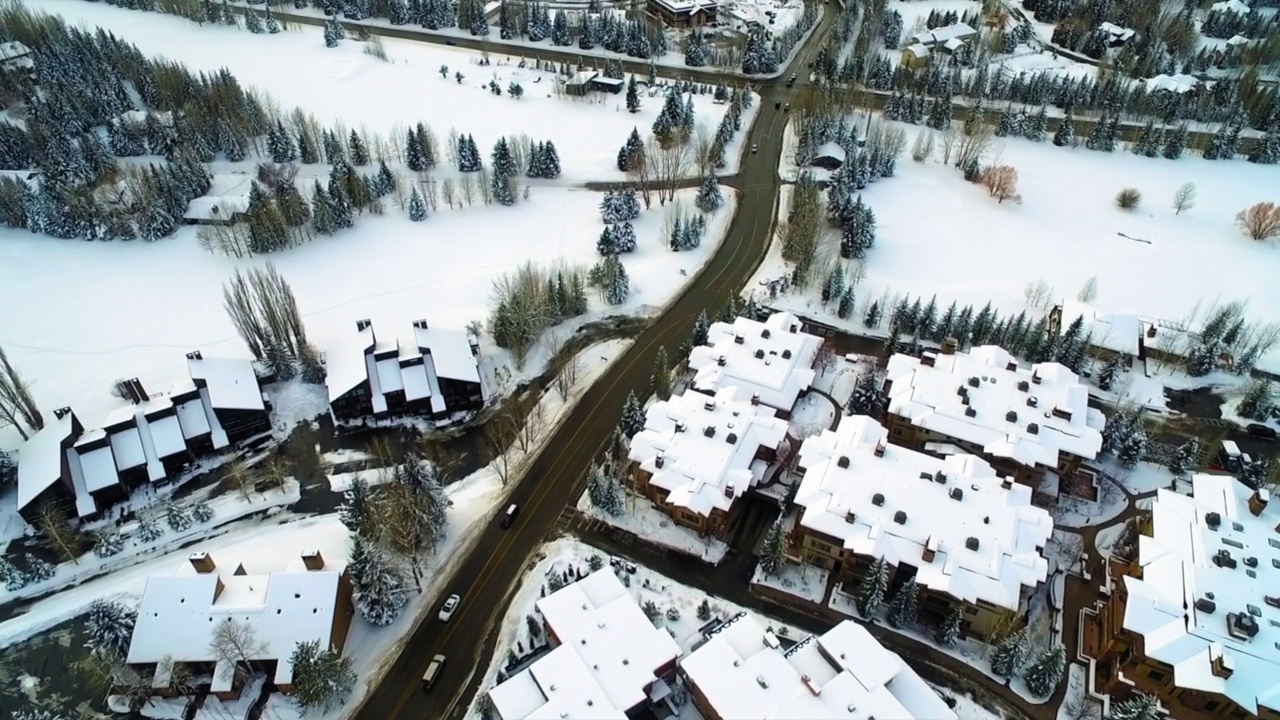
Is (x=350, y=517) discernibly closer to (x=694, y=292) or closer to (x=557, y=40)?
(x=694, y=292)

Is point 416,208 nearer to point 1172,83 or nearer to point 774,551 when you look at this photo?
point 774,551

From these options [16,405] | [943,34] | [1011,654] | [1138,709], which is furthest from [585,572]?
[943,34]

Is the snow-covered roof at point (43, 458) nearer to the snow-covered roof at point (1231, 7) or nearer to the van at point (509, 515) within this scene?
the van at point (509, 515)

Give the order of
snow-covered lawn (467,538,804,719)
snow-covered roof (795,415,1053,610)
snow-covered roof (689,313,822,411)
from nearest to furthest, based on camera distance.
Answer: snow-covered roof (795,415,1053,610), snow-covered lawn (467,538,804,719), snow-covered roof (689,313,822,411)

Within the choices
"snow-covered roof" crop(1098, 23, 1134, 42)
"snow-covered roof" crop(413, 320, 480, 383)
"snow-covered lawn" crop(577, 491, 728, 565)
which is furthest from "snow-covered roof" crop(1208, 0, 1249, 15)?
"snow-covered roof" crop(413, 320, 480, 383)

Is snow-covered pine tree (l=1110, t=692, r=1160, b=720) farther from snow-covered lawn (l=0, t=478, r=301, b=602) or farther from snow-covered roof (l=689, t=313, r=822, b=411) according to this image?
snow-covered lawn (l=0, t=478, r=301, b=602)
